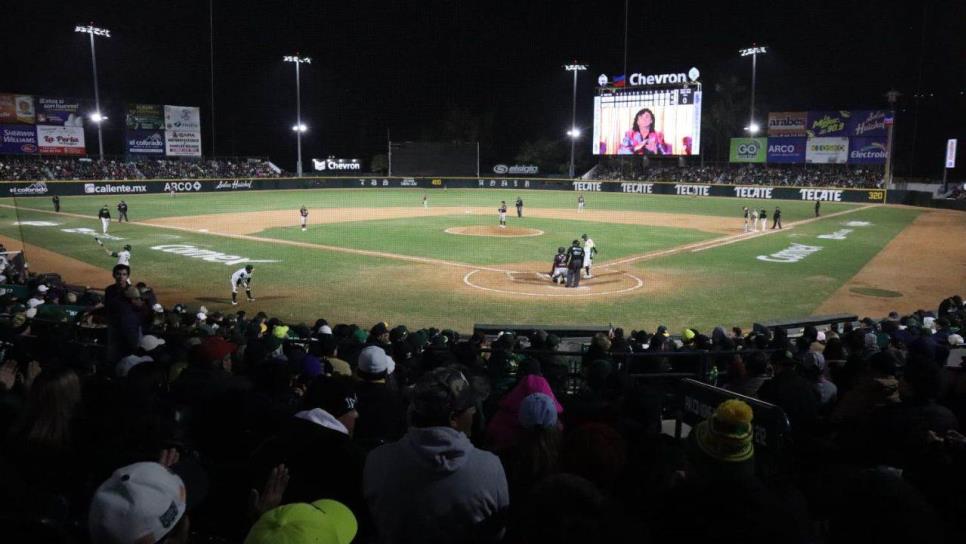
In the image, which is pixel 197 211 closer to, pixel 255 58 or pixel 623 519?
pixel 255 58

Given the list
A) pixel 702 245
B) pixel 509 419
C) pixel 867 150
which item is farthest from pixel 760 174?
pixel 509 419

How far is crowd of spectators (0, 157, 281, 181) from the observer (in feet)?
202

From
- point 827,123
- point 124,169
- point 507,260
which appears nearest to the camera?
point 507,260

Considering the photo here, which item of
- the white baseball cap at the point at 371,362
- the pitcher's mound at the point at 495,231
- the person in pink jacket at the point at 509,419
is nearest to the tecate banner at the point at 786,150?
the pitcher's mound at the point at 495,231

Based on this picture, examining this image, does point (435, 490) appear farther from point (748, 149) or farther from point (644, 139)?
point (748, 149)

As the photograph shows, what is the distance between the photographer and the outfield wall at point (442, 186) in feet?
198

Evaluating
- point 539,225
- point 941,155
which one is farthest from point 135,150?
point 941,155

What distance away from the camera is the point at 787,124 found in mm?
76375

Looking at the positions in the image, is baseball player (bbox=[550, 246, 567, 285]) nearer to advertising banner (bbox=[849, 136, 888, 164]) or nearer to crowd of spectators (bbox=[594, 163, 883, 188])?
crowd of spectators (bbox=[594, 163, 883, 188])

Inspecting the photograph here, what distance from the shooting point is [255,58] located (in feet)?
264

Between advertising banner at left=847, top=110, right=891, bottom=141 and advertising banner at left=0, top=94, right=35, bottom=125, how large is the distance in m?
78.8

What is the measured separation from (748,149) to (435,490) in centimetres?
8224

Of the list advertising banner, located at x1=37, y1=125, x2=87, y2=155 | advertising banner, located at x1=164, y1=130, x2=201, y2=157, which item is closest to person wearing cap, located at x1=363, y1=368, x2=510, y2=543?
advertising banner, located at x1=37, y1=125, x2=87, y2=155

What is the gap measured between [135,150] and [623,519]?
3159 inches
